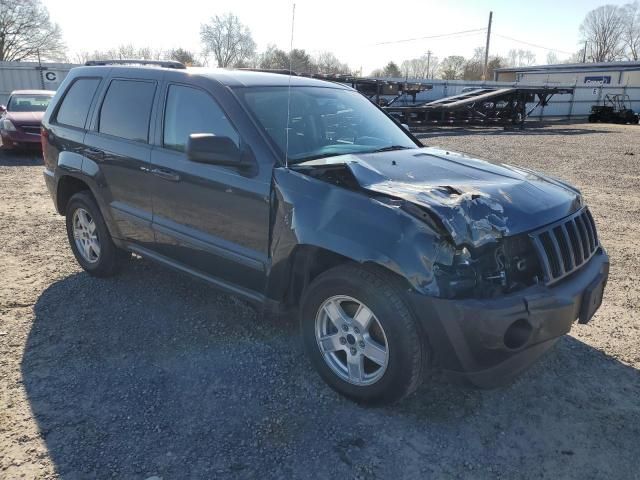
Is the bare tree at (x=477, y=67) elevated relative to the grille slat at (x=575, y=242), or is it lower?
elevated

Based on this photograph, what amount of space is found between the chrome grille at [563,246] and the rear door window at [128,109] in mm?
2968

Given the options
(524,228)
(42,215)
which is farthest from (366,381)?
(42,215)

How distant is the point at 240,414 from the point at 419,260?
1.39m

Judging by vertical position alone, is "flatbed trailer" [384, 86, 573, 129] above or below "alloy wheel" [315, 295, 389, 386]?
above

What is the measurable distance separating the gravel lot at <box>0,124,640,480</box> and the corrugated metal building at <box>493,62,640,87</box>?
162ft

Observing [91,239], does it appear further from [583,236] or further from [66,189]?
[583,236]

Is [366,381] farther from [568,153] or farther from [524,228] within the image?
[568,153]

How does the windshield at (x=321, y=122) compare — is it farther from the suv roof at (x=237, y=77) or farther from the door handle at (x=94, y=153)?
the door handle at (x=94, y=153)

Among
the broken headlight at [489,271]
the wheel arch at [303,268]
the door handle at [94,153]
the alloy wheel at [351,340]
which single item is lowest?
the alloy wheel at [351,340]

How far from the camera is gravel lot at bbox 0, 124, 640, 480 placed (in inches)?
103

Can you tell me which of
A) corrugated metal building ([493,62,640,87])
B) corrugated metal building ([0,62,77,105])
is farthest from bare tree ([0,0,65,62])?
corrugated metal building ([493,62,640,87])

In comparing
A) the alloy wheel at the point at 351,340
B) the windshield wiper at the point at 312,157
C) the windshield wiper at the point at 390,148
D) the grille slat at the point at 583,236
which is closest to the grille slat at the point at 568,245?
the grille slat at the point at 583,236

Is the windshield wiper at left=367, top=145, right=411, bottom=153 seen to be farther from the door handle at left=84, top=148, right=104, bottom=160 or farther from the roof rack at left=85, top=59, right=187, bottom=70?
the door handle at left=84, top=148, right=104, bottom=160

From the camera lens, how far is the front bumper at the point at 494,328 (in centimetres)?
253
